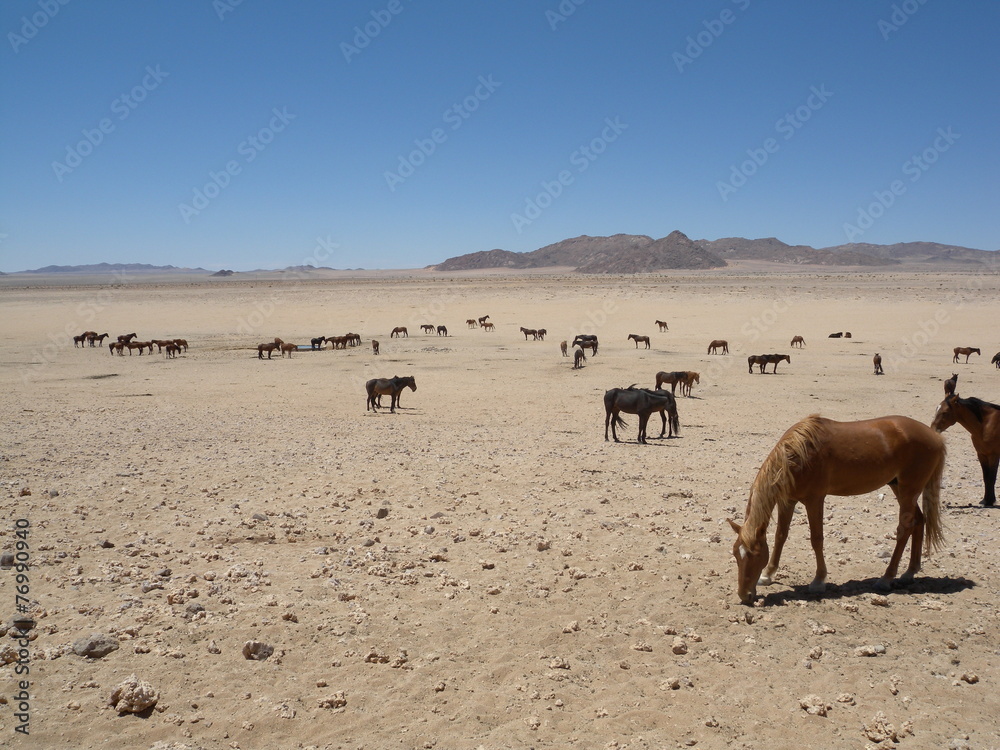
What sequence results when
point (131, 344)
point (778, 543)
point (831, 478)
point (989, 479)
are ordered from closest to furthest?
point (831, 478) → point (778, 543) → point (989, 479) → point (131, 344)

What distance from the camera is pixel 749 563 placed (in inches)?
266

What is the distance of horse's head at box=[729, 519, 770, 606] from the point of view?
6.74m

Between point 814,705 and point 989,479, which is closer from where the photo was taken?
point 814,705

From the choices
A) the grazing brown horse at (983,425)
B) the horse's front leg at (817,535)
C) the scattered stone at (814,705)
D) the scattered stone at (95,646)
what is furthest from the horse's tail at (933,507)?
the scattered stone at (95,646)

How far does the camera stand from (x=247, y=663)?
5.79m

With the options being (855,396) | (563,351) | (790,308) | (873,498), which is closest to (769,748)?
(873,498)

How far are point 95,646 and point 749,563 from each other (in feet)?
20.5

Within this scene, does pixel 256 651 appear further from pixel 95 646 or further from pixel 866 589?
pixel 866 589

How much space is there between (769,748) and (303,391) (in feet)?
70.5

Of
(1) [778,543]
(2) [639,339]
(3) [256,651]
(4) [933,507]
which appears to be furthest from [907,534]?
(2) [639,339]

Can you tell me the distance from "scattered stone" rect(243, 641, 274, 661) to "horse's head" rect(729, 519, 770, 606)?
466 centimetres

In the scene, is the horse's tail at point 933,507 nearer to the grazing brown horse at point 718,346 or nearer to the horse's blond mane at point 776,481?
the horse's blond mane at point 776,481

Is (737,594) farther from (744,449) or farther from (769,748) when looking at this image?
(744,449)

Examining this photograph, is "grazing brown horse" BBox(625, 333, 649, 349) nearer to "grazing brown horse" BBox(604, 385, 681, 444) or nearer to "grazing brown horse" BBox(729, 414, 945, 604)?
"grazing brown horse" BBox(604, 385, 681, 444)
